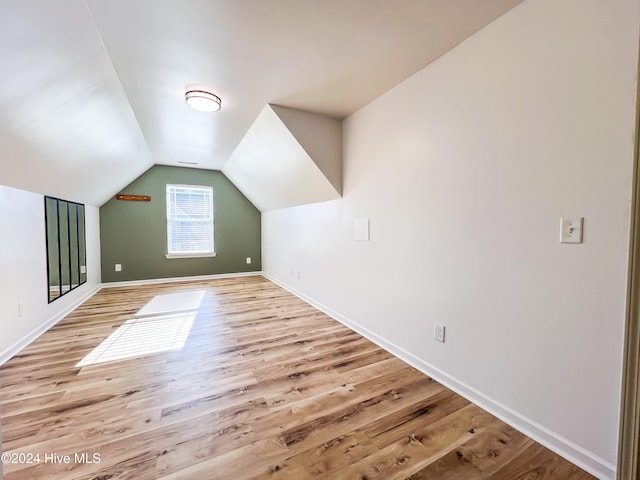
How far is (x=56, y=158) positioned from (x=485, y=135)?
3.53 metres

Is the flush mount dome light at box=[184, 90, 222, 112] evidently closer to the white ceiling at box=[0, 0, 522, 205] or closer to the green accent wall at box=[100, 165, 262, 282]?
the white ceiling at box=[0, 0, 522, 205]

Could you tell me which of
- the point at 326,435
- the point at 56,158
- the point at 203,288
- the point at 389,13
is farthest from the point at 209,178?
the point at 326,435

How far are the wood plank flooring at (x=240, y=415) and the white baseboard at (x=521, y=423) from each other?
46 mm

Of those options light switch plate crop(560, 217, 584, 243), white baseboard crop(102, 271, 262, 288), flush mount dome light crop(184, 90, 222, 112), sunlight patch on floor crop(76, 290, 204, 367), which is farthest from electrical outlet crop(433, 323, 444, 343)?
white baseboard crop(102, 271, 262, 288)

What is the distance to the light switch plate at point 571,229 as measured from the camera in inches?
47.6

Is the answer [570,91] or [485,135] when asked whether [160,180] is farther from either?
[570,91]

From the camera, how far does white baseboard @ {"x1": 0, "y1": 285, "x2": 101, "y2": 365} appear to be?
2163mm

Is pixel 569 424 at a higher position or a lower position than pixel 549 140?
lower

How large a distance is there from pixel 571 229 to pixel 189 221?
18.3 feet

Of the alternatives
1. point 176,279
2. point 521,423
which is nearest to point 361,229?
point 521,423

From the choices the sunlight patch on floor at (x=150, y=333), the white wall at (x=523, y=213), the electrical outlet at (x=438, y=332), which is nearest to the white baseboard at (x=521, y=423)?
the white wall at (x=523, y=213)

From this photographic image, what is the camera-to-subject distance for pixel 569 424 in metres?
1.26

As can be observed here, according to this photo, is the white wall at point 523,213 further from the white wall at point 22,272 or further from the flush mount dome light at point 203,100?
the white wall at point 22,272

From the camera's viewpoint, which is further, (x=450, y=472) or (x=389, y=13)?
(x=389, y=13)
